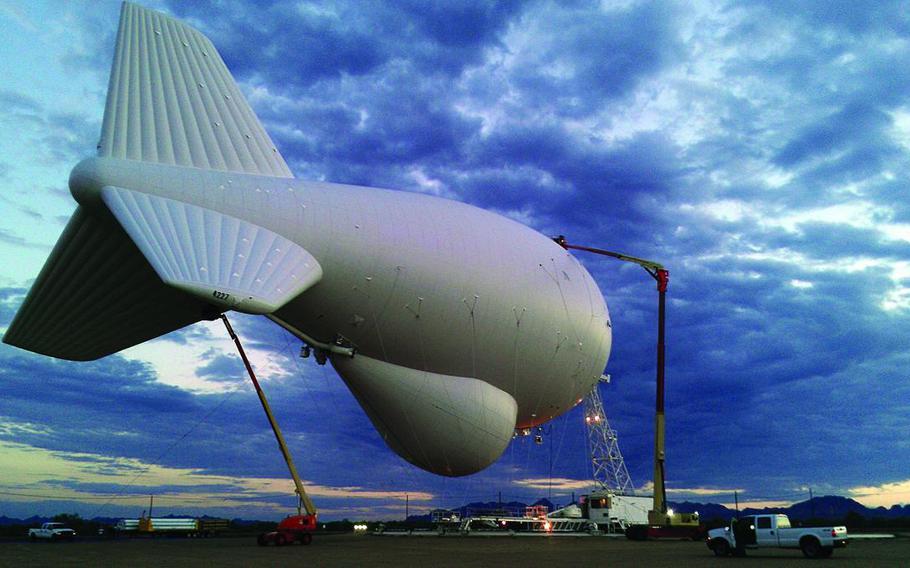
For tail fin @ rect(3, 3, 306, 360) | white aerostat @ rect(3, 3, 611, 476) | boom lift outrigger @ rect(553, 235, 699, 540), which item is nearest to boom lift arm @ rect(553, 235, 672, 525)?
boom lift outrigger @ rect(553, 235, 699, 540)

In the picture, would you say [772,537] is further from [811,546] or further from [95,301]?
[95,301]

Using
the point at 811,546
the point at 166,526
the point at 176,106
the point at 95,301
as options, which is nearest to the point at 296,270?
the point at 176,106

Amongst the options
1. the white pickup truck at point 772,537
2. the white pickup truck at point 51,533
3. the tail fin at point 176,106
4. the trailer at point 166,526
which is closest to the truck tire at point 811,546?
the white pickup truck at point 772,537

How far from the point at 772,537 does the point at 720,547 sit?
1913 millimetres

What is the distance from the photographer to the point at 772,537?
2391 cm

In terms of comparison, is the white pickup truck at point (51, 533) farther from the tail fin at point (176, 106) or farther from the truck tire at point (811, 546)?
the truck tire at point (811, 546)

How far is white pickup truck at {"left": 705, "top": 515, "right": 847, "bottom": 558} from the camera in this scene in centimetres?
2244

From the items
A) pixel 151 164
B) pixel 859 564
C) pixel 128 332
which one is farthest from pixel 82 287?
pixel 859 564

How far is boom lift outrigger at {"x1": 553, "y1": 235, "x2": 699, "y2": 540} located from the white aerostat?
10.6 meters

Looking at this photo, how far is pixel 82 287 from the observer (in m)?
25.0

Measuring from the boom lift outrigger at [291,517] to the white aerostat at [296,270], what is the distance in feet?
18.4

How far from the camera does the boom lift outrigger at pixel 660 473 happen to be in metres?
37.4

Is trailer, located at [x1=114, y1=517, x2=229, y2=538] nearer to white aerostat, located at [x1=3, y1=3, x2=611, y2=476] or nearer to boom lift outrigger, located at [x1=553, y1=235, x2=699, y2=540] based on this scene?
Result: white aerostat, located at [x1=3, y1=3, x2=611, y2=476]

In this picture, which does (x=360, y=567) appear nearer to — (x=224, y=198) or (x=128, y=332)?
(x=224, y=198)
